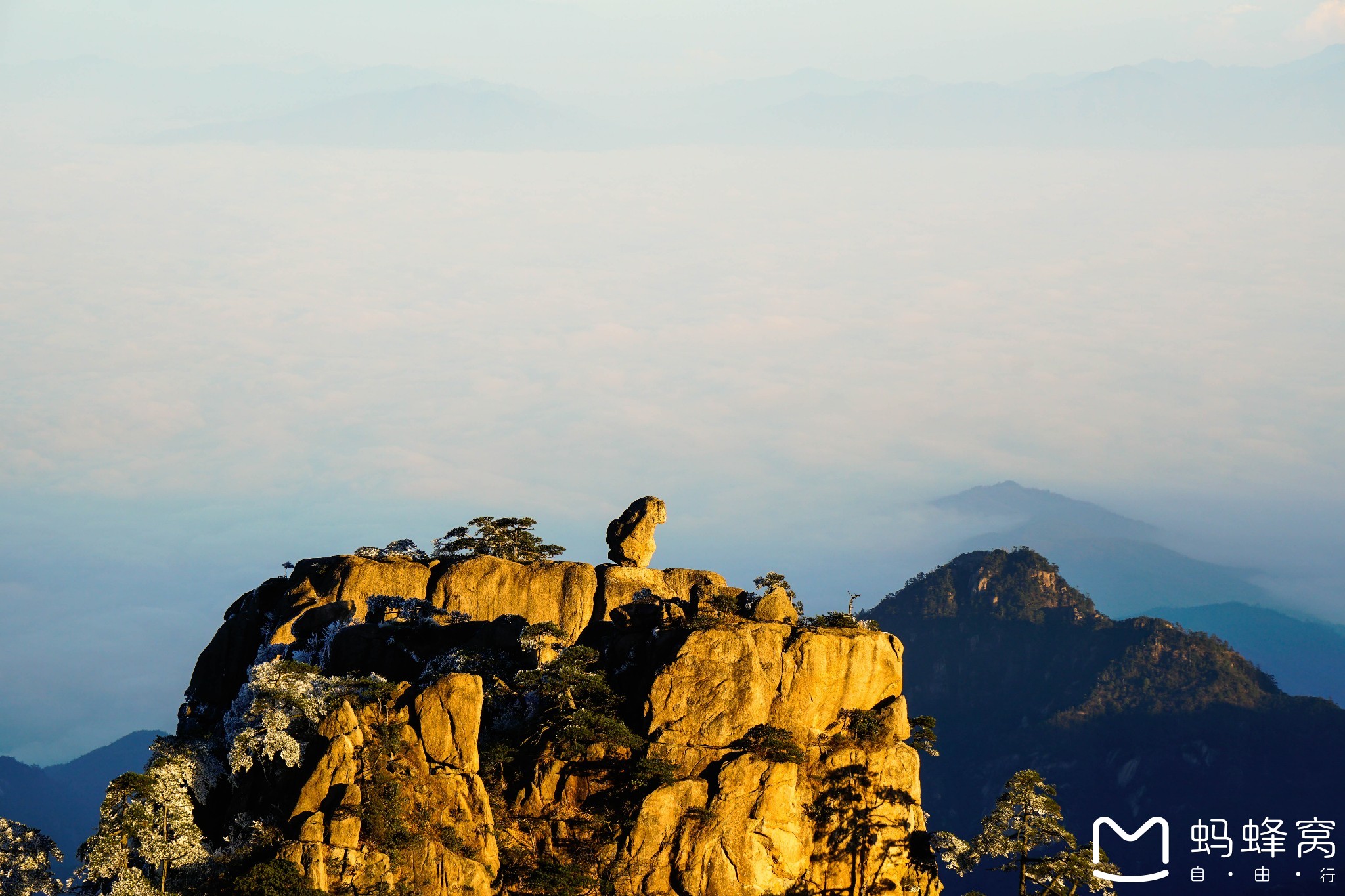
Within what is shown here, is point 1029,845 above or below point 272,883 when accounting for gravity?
above

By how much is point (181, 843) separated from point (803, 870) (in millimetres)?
34397

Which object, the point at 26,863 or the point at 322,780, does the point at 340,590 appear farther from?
the point at 26,863

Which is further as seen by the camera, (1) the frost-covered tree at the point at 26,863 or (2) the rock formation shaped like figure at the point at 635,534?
(2) the rock formation shaped like figure at the point at 635,534

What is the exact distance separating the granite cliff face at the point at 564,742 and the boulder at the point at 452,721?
4.6 inches

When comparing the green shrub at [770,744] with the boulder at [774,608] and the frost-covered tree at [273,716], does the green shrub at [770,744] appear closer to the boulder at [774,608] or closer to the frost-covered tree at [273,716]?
the boulder at [774,608]

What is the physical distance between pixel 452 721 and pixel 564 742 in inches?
260

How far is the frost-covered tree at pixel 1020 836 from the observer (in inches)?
3413

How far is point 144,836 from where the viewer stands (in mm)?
82750

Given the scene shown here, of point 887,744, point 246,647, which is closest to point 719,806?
point 887,744

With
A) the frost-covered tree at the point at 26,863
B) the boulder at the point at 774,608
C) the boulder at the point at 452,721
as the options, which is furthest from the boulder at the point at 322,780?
the boulder at the point at 774,608

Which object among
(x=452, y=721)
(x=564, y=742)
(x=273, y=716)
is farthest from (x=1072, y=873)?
(x=273, y=716)

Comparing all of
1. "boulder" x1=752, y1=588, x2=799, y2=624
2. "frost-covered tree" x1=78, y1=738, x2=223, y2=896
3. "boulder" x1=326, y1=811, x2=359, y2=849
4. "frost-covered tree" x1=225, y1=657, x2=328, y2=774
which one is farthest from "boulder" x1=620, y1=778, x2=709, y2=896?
"frost-covered tree" x1=78, y1=738, x2=223, y2=896

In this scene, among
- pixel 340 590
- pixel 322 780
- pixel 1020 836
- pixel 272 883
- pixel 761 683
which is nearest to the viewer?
pixel 272 883

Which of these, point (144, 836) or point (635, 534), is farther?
point (635, 534)
